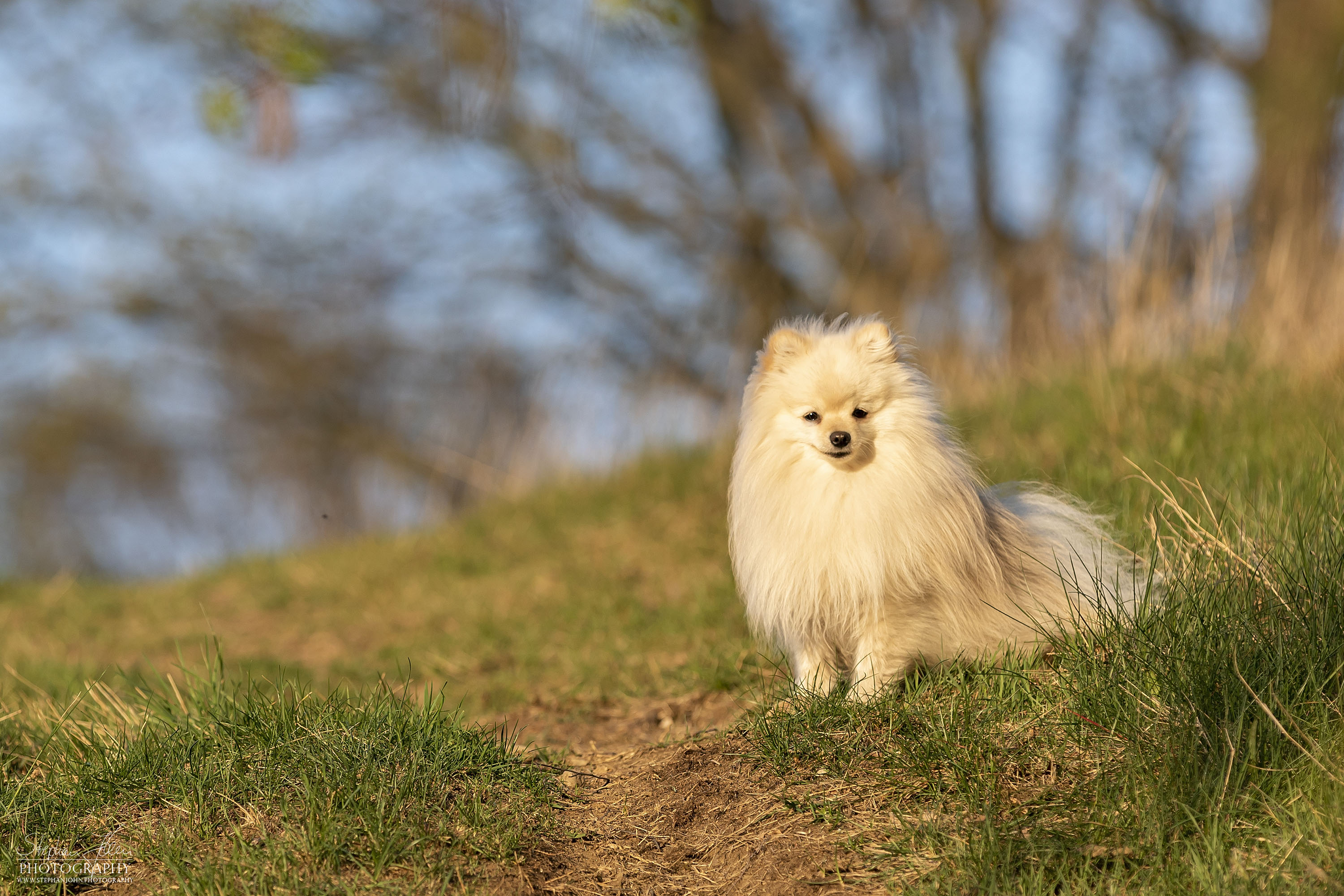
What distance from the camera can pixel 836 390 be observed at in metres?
3.14

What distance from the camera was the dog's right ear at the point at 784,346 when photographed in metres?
3.31

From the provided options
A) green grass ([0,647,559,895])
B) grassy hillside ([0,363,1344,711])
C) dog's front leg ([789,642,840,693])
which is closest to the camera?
green grass ([0,647,559,895])

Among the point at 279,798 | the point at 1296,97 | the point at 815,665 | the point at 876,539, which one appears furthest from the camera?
the point at 1296,97

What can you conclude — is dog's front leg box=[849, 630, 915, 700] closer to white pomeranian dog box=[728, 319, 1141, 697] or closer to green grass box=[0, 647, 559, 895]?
white pomeranian dog box=[728, 319, 1141, 697]

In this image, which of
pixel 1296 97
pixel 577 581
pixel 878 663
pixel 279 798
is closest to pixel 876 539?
pixel 878 663

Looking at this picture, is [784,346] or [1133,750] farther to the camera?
[784,346]

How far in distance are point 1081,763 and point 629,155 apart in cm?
1058

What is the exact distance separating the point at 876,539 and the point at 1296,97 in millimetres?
7121

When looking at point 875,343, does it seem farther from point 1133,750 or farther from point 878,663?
point 1133,750

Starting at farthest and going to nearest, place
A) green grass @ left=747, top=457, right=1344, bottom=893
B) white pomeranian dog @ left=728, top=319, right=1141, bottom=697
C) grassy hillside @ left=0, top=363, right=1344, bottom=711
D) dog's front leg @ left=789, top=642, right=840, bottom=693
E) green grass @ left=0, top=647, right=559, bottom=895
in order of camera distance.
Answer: grassy hillside @ left=0, top=363, right=1344, bottom=711 < dog's front leg @ left=789, top=642, right=840, bottom=693 < white pomeranian dog @ left=728, top=319, right=1141, bottom=697 < green grass @ left=0, top=647, right=559, bottom=895 < green grass @ left=747, top=457, right=1344, bottom=893

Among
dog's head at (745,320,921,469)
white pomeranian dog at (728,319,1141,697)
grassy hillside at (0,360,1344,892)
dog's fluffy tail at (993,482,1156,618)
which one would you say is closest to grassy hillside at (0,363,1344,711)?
grassy hillside at (0,360,1344,892)

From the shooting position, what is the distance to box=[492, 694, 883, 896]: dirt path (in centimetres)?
246

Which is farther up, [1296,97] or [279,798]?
[1296,97]

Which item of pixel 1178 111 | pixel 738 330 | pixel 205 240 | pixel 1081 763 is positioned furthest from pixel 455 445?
pixel 1081 763
